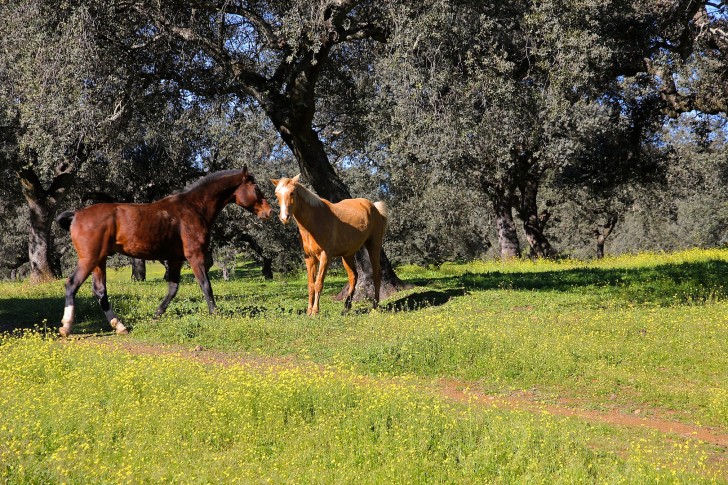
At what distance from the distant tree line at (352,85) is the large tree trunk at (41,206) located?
2.7 inches

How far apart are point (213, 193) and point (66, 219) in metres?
3.33

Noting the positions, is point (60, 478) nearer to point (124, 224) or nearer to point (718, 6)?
point (124, 224)

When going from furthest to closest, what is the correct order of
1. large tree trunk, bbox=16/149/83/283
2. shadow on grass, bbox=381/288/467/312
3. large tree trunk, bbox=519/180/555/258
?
large tree trunk, bbox=519/180/555/258 < large tree trunk, bbox=16/149/83/283 < shadow on grass, bbox=381/288/467/312

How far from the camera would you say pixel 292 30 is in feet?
54.3

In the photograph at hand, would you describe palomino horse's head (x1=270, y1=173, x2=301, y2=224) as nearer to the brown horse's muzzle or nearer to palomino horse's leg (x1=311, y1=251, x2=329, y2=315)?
the brown horse's muzzle

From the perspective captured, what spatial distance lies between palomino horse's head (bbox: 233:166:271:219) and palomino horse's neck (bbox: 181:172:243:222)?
15cm

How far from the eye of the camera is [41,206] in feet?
100

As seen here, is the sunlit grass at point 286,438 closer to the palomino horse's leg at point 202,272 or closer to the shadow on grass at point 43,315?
the palomino horse's leg at point 202,272

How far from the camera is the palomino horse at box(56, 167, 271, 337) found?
48.4 feet

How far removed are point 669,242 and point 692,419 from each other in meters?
71.8

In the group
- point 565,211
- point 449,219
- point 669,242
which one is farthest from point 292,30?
point 669,242

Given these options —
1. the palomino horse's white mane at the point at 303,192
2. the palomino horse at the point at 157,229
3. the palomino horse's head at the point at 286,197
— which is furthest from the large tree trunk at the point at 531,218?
the palomino horse's head at the point at 286,197

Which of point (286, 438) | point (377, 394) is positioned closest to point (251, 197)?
point (377, 394)

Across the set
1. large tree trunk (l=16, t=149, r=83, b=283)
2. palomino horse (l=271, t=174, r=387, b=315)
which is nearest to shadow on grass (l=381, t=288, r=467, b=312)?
palomino horse (l=271, t=174, r=387, b=315)
